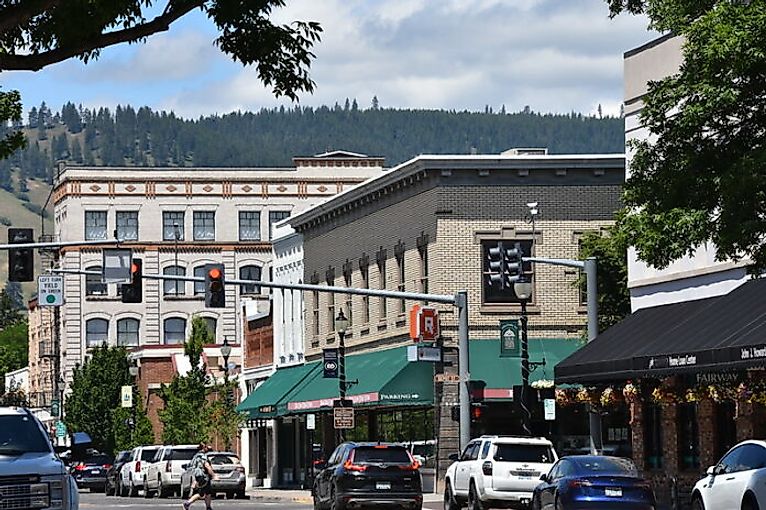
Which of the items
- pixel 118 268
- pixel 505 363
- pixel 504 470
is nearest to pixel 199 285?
pixel 505 363

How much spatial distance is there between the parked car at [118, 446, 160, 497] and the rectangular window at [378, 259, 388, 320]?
11095mm

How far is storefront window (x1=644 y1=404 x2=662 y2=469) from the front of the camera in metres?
41.5

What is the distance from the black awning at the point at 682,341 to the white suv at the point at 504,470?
2079 mm

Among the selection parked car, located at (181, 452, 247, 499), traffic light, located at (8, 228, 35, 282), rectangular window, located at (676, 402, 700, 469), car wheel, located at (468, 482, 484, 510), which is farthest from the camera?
parked car, located at (181, 452, 247, 499)

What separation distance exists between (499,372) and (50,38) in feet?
126

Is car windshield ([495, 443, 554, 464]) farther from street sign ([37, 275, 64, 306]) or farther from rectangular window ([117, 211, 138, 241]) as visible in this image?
rectangular window ([117, 211, 138, 241])

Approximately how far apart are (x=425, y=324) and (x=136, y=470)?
18.0 metres

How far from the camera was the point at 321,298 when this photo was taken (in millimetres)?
68375

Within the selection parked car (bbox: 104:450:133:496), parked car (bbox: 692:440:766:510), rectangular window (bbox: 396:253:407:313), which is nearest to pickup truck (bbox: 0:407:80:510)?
parked car (bbox: 692:440:766:510)

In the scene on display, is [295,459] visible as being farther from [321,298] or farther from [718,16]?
[718,16]

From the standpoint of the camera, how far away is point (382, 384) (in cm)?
5541

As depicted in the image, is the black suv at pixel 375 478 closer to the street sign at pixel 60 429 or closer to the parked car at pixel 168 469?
the parked car at pixel 168 469

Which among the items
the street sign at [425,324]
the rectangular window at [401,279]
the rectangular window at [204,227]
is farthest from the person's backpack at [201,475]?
the rectangular window at [204,227]

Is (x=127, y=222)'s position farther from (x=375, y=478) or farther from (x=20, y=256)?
(x=375, y=478)
